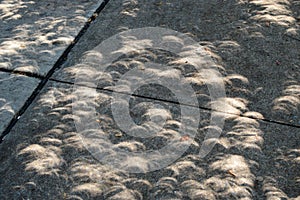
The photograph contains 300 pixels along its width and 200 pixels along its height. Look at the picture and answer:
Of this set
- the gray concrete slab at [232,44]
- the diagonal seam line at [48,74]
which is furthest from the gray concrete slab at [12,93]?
the gray concrete slab at [232,44]

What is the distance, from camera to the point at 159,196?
2.33 meters

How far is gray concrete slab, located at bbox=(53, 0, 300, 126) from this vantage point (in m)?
2.94

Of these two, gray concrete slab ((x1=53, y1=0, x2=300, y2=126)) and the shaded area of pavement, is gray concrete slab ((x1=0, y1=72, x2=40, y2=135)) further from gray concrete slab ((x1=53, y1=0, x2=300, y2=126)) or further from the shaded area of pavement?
gray concrete slab ((x1=53, y1=0, x2=300, y2=126))

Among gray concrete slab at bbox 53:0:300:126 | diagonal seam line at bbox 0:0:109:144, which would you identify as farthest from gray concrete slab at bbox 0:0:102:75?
gray concrete slab at bbox 53:0:300:126

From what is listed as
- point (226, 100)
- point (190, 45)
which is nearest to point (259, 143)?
point (226, 100)

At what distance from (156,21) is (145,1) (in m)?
0.33

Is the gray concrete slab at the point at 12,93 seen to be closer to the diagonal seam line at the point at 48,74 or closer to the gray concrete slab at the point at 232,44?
the diagonal seam line at the point at 48,74

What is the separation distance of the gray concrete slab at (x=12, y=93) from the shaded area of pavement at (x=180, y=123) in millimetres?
82

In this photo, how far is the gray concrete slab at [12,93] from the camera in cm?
280

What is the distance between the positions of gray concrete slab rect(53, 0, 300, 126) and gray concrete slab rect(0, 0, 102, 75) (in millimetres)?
128

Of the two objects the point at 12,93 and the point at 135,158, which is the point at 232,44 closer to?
the point at 135,158

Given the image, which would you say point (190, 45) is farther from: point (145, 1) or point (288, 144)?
point (288, 144)

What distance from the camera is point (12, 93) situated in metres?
2.97

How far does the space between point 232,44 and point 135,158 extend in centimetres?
128
